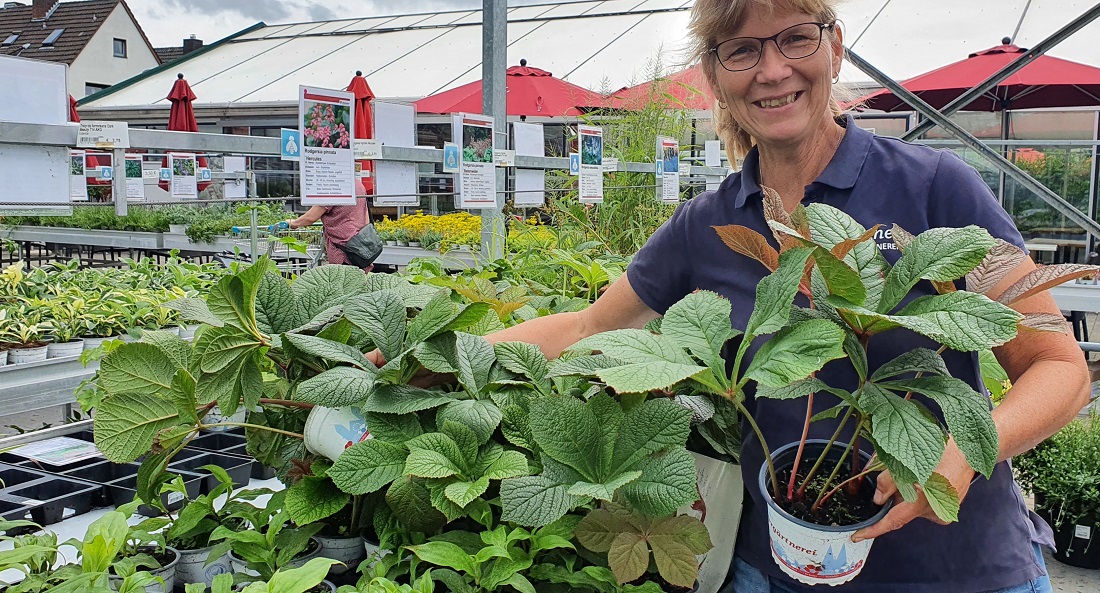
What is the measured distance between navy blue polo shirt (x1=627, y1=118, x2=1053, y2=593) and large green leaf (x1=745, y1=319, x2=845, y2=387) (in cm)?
30

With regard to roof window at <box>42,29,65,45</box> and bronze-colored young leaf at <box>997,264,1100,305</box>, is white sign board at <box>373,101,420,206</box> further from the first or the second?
roof window at <box>42,29,65,45</box>

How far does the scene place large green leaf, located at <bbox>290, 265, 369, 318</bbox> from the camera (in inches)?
48.3

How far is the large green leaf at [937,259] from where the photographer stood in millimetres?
845

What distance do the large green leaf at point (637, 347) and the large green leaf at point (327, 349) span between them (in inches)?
13.0

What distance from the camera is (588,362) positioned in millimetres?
959

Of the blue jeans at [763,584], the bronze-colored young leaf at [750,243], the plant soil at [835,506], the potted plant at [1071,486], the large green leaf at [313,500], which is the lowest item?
the potted plant at [1071,486]

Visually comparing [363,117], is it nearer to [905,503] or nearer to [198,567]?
[198,567]

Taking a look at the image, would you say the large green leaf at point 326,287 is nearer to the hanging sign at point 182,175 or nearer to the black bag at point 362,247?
the black bag at point 362,247

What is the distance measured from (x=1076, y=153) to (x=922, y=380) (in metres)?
6.58

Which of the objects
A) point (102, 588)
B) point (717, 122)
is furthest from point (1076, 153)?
point (102, 588)

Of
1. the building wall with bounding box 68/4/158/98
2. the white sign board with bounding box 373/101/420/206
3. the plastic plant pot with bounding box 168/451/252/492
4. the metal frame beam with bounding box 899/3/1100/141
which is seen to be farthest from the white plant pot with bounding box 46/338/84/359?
the building wall with bounding box 68/4/158/98

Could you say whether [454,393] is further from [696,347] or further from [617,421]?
[696,347]

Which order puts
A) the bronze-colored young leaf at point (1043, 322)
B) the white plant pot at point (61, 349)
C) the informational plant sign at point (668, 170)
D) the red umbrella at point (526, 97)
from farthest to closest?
the red umbrella at point (526, 97)
the informational plant sign at point (668, 170)
the white plant pot at point (61, 349)
the bronze-colored young leaf at point (1043, 322)

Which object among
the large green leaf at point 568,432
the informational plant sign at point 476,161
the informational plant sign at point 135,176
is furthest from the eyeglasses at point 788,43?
the informational plant sign at point 135,176
